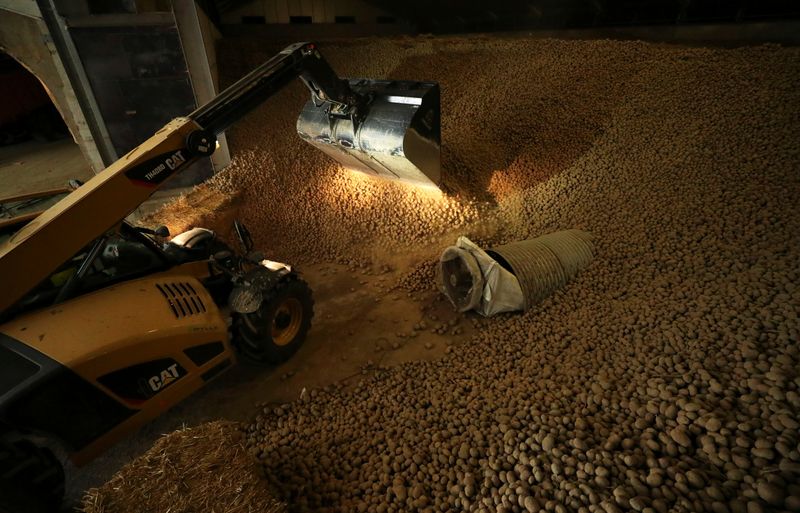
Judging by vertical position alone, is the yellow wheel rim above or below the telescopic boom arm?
below

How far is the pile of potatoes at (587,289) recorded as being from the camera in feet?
7.27

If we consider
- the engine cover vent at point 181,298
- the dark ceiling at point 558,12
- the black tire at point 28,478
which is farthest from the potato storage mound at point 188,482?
the dark ceiling at point 558,12

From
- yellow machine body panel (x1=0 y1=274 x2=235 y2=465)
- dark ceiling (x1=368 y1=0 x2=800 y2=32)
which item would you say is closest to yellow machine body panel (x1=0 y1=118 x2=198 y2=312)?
yellow machine body panel (x1=0 y1=274 x2=235 y2=465)

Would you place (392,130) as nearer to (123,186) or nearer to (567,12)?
(123,186)

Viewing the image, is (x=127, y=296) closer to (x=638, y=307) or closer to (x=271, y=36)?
(x=638, y=307)

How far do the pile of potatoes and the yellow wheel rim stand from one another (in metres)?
0.69

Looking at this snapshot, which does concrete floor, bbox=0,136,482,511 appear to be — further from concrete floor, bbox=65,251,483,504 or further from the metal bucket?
the metal bucket

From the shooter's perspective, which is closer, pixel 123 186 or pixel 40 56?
pixel 123 186

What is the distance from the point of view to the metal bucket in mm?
4621

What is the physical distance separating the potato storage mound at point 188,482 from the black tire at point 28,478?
51 centimetres

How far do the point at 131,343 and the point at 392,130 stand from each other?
3.30m

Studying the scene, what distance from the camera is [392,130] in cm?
462

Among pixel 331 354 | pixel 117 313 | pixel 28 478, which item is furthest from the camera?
pixel 331 354

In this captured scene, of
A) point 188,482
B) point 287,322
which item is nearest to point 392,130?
point 287,322
